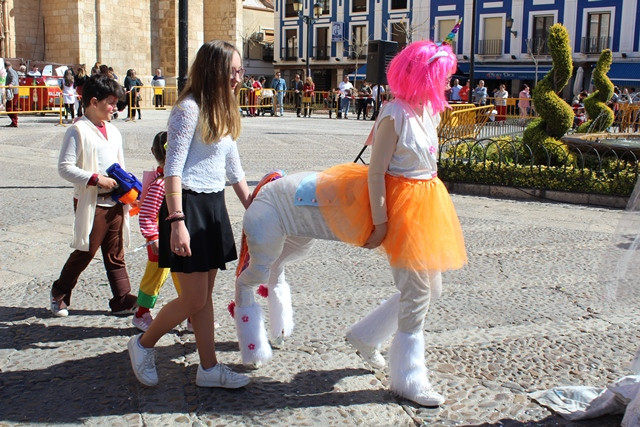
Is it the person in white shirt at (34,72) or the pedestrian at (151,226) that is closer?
the pedestrian at (151,226)

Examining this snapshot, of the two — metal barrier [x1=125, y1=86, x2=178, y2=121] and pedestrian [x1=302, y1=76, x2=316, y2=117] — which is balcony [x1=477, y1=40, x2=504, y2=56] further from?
metal barrier [x1=125, y1=86, x2=178, y2=121]

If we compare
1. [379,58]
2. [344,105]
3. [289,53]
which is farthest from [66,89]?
[289,53]

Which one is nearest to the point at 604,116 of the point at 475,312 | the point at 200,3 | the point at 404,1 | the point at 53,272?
the point at 475,312

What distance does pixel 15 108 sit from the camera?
17016 millimetres

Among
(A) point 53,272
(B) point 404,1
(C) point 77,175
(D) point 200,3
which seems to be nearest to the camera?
(C) point 77,175

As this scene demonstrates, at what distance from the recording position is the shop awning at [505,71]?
1538 inches

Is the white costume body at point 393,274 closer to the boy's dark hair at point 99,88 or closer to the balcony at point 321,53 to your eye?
the boy's dark hair at point 99,88

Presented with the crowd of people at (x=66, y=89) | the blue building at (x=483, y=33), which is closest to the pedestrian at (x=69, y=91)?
the crowd of people at (x=66, y=89)

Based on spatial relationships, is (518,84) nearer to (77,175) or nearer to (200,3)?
(200,3)

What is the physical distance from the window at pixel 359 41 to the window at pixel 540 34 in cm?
1193

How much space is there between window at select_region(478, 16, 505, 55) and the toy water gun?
39.9 metres

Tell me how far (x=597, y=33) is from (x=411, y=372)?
131 ft

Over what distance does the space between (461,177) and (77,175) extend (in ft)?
21.4

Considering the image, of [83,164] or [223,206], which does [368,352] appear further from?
[83,164]
